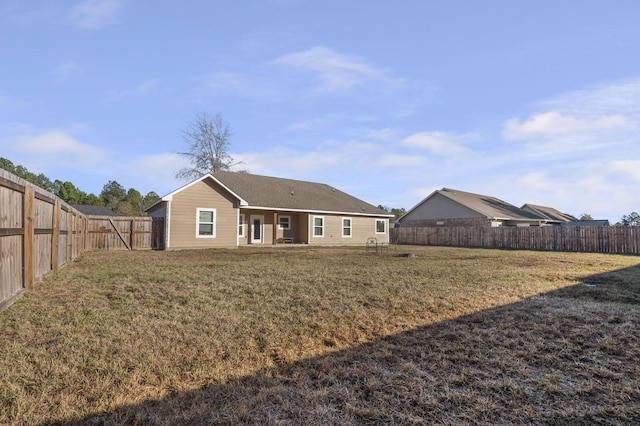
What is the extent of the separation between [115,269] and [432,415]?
344 inches

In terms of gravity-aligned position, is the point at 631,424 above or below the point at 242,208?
below

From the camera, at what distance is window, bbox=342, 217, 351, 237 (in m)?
24.3

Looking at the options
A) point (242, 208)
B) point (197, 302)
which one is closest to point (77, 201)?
point (242, 208)

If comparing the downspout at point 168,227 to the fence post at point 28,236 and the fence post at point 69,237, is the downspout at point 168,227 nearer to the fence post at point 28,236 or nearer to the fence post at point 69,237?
the fence post at point 69,237

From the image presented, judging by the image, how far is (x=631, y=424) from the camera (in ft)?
7.30

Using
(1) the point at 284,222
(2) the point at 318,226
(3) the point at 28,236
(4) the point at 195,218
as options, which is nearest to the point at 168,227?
(4) the point at 195,218

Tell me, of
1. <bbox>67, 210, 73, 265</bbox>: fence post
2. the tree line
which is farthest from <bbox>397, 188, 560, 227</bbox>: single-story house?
the tree line

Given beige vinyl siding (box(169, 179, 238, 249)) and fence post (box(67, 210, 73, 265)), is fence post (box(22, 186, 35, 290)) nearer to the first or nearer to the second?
fence post (box(67, 210, 73, 265))

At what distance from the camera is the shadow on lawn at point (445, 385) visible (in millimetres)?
2311

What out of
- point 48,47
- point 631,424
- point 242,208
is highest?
point 48,47

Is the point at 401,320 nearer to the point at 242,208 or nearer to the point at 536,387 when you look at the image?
the point at 536,387

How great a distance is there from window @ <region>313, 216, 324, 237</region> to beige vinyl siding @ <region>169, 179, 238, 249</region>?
563 cm

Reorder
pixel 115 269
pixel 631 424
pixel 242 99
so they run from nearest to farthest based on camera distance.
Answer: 1. pixel 631 424
2. pixel 115 269
3. pixel 242 99

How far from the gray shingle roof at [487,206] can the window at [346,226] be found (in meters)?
11.8
